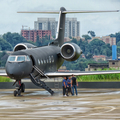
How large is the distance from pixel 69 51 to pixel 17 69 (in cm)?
821

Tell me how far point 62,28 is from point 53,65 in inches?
250

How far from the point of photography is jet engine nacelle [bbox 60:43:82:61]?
31.2 meters

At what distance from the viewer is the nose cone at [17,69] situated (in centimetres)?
2430

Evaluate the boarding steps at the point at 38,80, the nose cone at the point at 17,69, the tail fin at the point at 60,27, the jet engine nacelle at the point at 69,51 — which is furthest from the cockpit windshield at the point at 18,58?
the tail fin at the point at 60,27

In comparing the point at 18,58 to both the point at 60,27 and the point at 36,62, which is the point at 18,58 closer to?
the point at 36,62

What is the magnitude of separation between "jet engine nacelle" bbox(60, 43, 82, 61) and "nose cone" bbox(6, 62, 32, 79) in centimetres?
667

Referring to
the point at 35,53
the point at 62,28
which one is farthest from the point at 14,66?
the point at 62,28

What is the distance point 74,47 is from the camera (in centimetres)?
3114

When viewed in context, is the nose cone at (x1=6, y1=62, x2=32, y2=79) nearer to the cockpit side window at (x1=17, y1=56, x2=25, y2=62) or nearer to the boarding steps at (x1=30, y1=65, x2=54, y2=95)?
the cockpit side window at (x1=17, y1=56, x2=25, y2=62)

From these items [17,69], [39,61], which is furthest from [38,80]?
[17,69]

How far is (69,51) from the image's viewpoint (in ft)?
104

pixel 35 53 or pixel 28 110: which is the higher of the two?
pixel 35 53

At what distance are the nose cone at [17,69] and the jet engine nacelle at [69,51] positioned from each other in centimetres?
667

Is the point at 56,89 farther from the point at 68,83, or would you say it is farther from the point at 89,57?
the point at 89,57
